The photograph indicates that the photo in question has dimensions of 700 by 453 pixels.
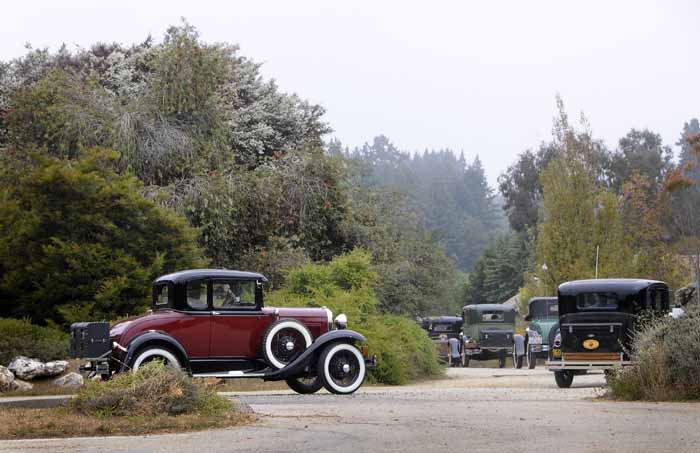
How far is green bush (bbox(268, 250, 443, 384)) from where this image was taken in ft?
79.3

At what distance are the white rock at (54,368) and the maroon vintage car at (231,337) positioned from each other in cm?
374

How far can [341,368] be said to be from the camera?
57.0 ft

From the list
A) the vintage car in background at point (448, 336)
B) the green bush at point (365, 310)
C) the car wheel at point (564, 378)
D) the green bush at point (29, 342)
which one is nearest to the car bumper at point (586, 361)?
the car wheel at point (564, 378)

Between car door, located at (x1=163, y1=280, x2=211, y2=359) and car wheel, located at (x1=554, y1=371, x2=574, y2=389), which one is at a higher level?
car door, located at (x1=163, y1=280, x2=211, y2=359)

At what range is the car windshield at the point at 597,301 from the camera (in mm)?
22016

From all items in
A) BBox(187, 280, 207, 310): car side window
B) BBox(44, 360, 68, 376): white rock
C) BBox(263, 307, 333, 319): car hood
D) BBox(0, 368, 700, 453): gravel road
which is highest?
BBox(187, 280, 207, 310): car side window

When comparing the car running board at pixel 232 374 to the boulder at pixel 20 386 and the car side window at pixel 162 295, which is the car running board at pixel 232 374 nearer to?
the car side window at pixel 162 295

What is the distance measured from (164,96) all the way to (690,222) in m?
35.1

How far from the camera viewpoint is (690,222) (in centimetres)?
5697

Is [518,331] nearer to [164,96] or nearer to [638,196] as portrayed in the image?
[638,196]

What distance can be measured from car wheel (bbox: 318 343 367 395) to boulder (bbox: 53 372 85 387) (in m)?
5.13

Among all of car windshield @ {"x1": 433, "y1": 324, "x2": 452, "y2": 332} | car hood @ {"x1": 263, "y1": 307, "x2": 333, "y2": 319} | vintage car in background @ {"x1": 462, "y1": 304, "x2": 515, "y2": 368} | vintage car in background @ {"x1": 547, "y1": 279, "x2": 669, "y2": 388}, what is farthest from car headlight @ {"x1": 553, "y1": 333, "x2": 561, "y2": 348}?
car windshield @ {"x1": 433, "y1": 324, "x2": 452, "y2": 332}

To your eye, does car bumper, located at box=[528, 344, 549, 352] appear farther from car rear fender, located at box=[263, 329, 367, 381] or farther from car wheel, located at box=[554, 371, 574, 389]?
car rear fender, located at box=[263, 329, 367, 381]

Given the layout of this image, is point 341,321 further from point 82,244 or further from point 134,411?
point 82,244
